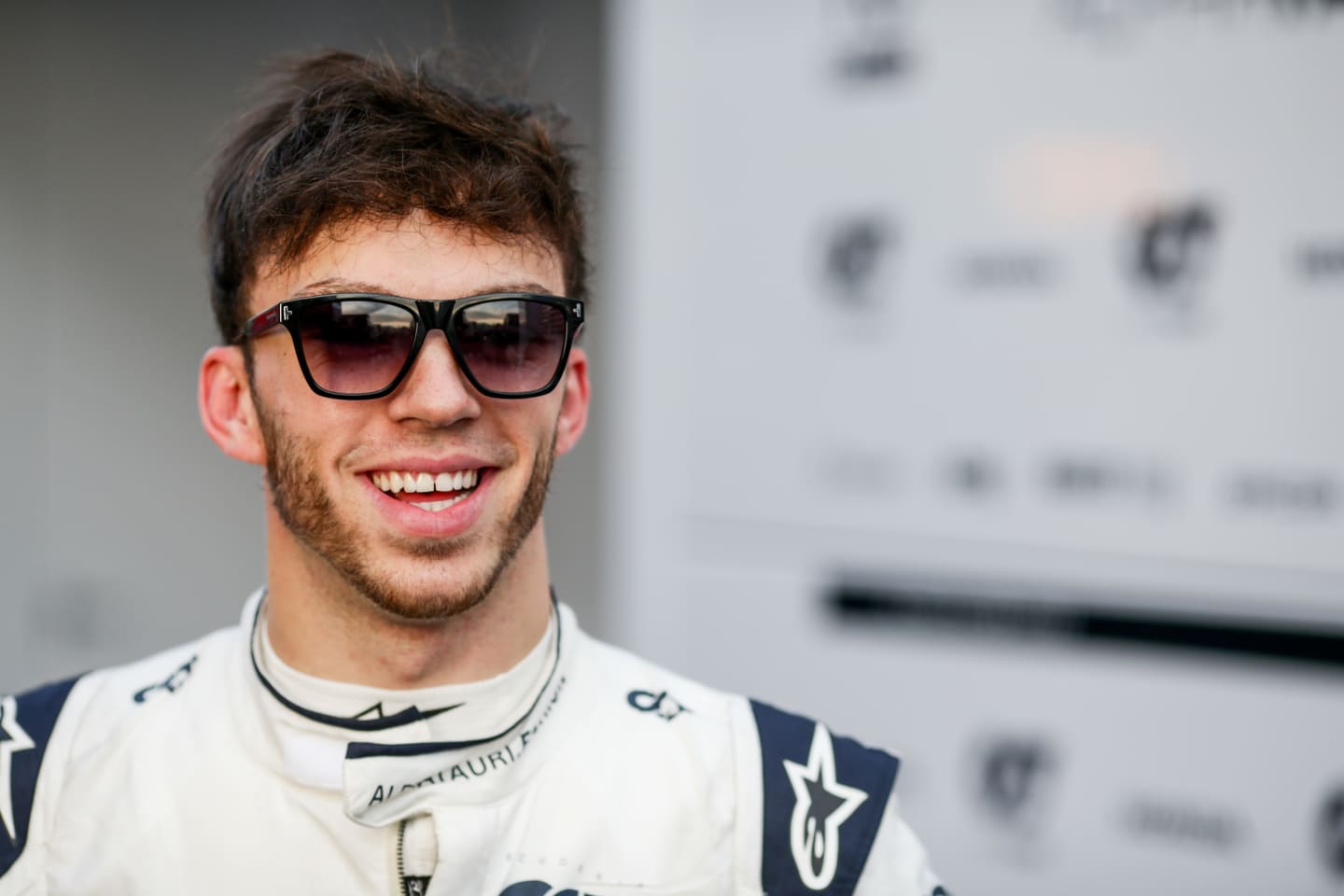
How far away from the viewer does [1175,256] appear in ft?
7.51

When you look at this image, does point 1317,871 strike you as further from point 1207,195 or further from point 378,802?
point 378,802

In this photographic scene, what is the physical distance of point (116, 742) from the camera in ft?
5.07

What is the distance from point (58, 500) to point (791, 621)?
2.97m

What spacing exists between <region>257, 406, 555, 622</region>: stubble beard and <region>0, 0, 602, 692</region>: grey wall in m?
2.73

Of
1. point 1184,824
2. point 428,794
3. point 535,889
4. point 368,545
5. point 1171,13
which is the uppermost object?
point 1171,13

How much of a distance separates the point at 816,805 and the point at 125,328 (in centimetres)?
372

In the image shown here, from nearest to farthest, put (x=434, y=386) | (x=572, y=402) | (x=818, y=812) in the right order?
1. (x=434, y=386)
2. (x=818, y=812)
3. (x=572, y=402)

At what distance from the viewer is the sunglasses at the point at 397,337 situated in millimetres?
1380

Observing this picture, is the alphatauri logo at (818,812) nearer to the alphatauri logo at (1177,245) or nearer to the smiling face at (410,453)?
the smiling face at (410,453)

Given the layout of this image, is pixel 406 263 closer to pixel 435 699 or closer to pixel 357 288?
pixel 357 288

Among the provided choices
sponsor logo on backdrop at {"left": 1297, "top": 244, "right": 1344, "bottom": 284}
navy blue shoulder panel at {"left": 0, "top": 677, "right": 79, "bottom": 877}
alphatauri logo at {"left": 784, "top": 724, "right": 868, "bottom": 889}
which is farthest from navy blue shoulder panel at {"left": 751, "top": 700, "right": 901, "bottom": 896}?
sponsor logo on backdrop at {"left": 1297, "top": 244, "right": 1344, "bottom": 284}

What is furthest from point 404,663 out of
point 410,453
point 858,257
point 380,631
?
point 858,257

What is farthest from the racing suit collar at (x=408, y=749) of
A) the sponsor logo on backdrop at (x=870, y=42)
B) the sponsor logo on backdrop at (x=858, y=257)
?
the sponsor logo on backdrop at (x=870, y=42)

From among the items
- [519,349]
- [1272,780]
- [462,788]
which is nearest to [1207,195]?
[1272,780]
